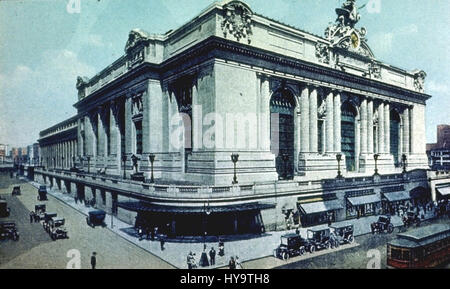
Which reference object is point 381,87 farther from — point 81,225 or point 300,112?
point 81,225

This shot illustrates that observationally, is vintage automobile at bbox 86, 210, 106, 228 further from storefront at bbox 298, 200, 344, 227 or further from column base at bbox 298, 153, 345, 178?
column base at bbox 298, 153, 345, 178

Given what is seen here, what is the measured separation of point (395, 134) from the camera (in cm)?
5366

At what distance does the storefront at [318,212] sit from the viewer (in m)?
26.8

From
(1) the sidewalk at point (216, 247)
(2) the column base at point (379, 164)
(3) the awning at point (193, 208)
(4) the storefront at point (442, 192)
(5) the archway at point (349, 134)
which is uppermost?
(5) the archway at point (349, 134)

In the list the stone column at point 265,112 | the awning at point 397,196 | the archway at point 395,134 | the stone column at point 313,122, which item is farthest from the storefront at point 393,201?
the archway at point 395,134

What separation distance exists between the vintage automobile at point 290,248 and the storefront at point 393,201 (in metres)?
18.0

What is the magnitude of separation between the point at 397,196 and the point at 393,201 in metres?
1.51

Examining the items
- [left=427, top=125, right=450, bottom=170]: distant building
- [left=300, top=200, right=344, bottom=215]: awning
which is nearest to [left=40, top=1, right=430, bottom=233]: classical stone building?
[left=300, top=200, right=344, bottom=215]: awning

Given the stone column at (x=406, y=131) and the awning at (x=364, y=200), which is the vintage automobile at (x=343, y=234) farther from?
the stone column at (x=406, y=131)

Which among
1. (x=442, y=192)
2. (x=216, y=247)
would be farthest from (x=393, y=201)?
(x=216, y=247)

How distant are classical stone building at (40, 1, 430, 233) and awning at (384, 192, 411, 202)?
34.5 inches

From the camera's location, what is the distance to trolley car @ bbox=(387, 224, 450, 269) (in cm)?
1686

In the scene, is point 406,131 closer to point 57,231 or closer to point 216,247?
point 216,247
